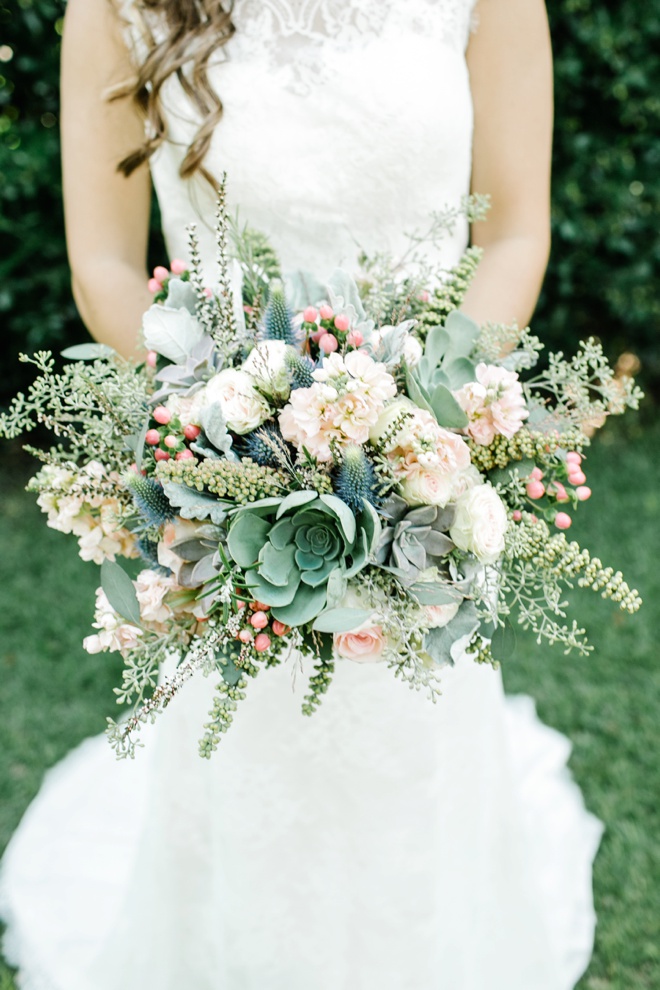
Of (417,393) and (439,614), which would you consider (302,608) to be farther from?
(417,393)

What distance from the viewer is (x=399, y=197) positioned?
6.39 ft

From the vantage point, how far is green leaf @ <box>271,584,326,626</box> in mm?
1200

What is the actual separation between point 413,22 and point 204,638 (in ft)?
4.48

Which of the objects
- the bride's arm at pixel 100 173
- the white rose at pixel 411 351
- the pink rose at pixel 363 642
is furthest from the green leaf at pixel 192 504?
the bride's arm at pixel 100 173

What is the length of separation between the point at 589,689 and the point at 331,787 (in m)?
1.67

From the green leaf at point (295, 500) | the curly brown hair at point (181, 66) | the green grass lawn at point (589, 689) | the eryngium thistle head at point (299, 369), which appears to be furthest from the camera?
the green grass lawn at point (589, 689)

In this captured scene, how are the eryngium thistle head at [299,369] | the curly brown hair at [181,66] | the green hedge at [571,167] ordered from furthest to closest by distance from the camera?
the green hedge at [571,167]
the curly brown hair at [181,66]
the eryngium thistle head at [299,369]

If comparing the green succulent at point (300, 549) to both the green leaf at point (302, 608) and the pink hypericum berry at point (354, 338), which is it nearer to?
the green leaf at point (302, 608)

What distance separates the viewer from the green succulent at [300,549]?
119 cm

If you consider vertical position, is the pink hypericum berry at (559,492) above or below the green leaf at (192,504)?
below

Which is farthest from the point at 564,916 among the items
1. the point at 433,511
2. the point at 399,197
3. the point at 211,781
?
the point at 399,197

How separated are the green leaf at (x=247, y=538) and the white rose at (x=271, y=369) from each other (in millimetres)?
186

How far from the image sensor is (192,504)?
48.1 inches

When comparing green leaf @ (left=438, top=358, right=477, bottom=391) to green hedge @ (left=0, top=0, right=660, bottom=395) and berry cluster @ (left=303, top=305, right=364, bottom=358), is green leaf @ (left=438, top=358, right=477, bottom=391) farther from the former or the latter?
green hedge @ (left=0, top=0, right=660, bottom=395)
